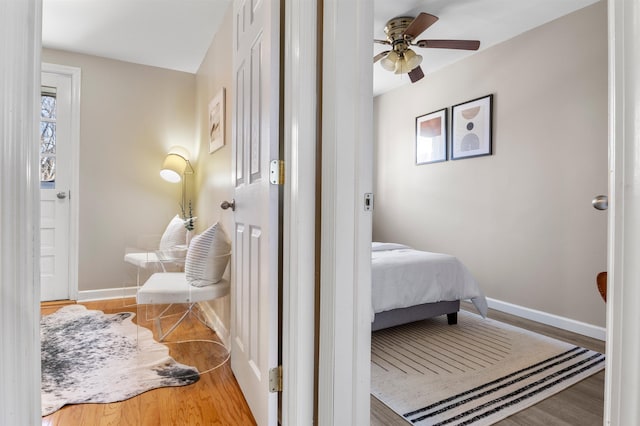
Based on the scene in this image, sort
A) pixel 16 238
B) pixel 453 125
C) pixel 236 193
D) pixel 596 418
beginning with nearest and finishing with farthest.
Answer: pixel 16 238, pixel 596 418, pixel 236 193, pixel 453 125

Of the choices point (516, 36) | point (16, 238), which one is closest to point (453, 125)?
point (516, 36)

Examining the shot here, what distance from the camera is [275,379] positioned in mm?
1316

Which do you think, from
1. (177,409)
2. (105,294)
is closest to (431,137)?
(177,409)

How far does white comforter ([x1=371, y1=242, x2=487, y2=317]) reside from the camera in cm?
243

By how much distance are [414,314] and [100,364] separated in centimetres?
214

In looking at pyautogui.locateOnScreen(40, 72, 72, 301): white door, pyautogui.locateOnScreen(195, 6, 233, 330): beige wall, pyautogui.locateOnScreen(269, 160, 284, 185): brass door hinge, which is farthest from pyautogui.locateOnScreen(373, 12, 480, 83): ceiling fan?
pyautogui.locateOnScreen(40, 72, 72, 301): white door

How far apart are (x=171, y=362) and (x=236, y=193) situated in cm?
115

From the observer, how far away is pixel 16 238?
0.75 meters

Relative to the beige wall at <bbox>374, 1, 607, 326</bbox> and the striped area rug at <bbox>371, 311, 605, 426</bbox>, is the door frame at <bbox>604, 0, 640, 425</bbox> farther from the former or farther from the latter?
the beige wall at <bbox>374, 1, 607, 326</bbox>

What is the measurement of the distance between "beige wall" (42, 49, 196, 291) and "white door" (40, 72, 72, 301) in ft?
0.47

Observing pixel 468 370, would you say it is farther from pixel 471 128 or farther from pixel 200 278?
pixel 471 128

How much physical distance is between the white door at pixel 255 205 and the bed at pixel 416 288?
100 centimetres

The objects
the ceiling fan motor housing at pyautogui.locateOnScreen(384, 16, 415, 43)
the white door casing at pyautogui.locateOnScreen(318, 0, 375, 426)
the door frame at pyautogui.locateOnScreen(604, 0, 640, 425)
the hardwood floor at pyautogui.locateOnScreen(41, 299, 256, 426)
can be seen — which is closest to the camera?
the door frame at pyautogui.locateOnScreen(604, 0, 640, 425)

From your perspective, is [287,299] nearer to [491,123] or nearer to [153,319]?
[153,319]
